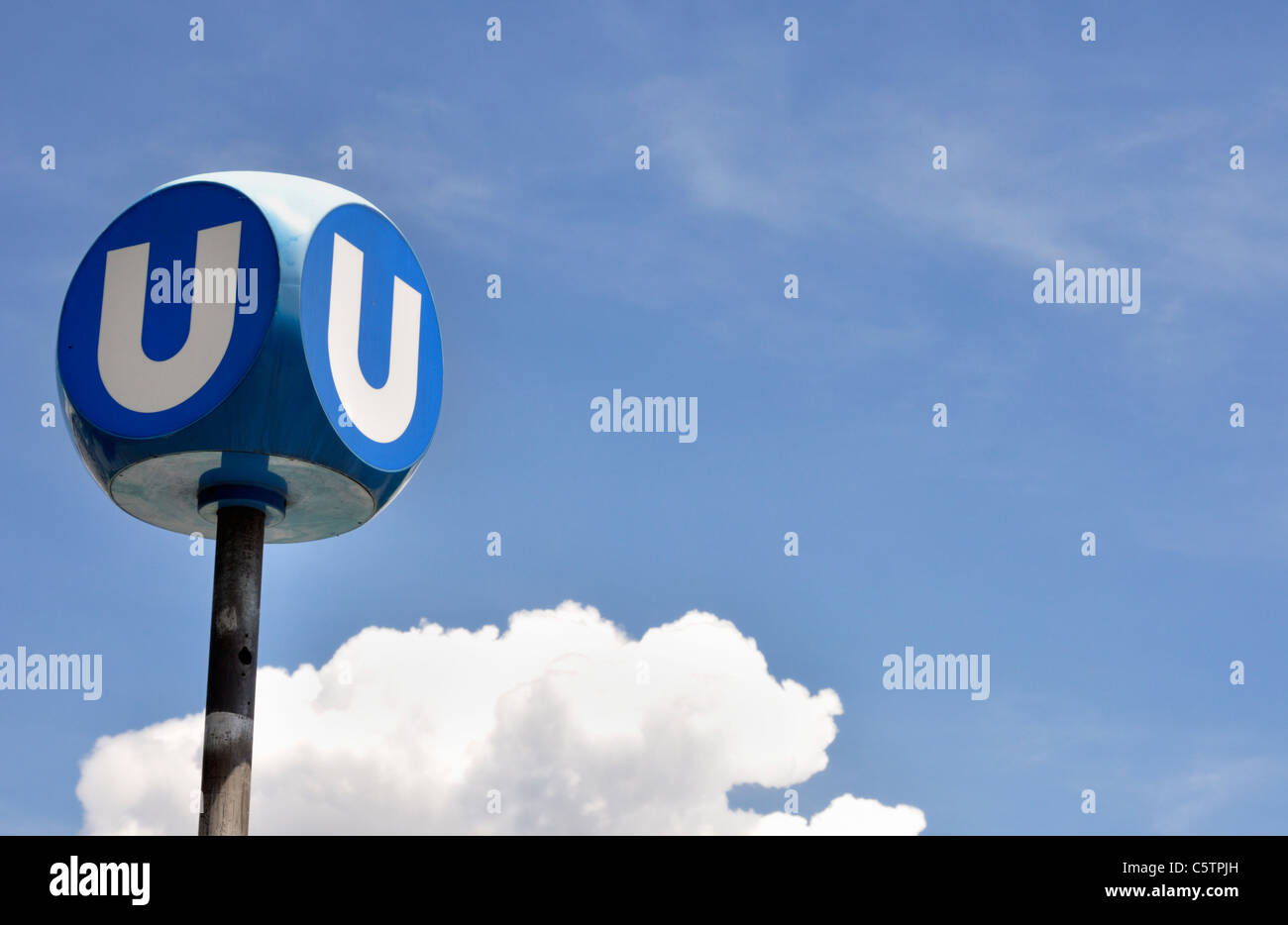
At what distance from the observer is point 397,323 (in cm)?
2016

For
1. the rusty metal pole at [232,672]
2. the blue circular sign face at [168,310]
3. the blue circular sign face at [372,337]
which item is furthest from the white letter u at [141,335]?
the rusty metal pole at [232,672]

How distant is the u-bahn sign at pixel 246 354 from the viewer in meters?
18.1

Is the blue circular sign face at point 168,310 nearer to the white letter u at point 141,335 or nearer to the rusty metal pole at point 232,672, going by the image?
the white letter u at point 141,335

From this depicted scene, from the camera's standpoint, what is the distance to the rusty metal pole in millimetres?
18250

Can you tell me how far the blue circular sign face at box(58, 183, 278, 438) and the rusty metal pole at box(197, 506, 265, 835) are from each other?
203 centimetres

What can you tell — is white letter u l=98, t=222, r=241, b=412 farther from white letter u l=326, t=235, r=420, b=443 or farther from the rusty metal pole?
the rusty metal pole

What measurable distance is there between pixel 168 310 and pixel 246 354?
1.60 metres

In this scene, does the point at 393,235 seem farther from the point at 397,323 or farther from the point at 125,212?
the point at 125,212

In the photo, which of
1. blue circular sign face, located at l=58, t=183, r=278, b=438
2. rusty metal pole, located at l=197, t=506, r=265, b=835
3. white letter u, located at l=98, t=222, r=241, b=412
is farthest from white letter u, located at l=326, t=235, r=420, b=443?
rusty metal pole, located at l=197, t=506, r=265, b=835
